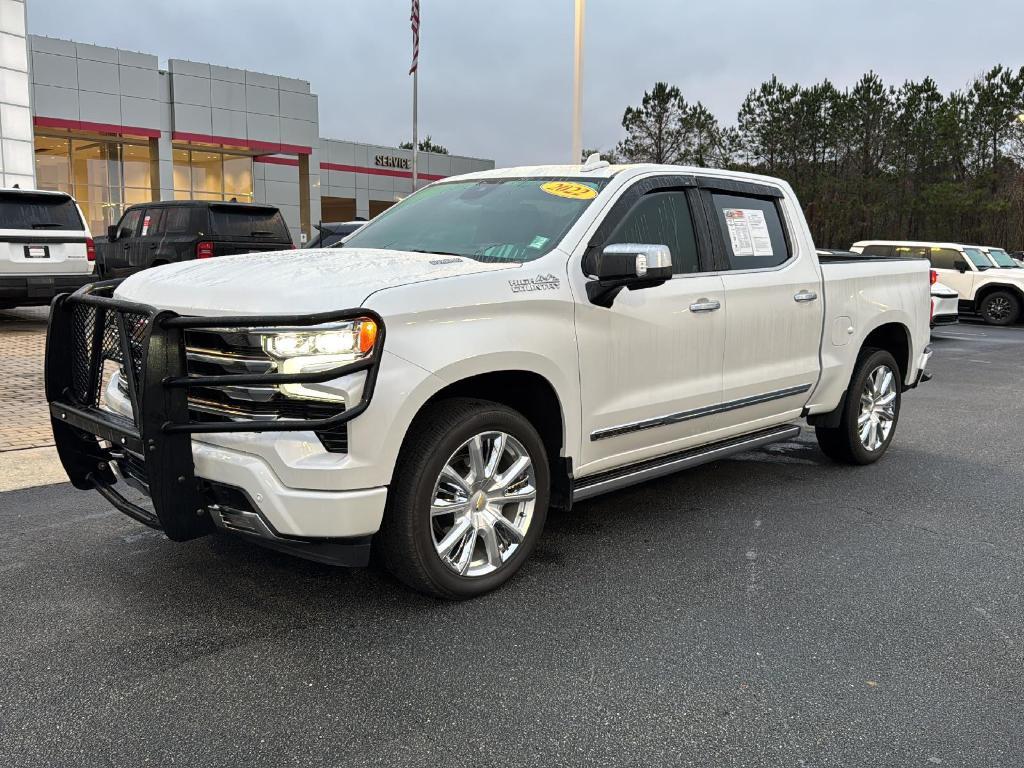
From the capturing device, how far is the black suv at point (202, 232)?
1369 centimetres

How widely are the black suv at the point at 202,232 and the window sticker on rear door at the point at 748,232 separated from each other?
9.69 metres

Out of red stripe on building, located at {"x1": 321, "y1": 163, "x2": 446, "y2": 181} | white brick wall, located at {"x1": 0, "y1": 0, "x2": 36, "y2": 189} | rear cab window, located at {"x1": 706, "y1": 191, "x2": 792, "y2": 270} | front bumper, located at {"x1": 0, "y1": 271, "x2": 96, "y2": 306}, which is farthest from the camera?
red stripe on building, located at {"x1": 321, "y1": 163, "x2": 446, "y2": 181}

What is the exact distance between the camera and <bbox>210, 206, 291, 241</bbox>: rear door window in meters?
13.9

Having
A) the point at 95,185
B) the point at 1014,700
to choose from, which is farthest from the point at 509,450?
the point at 95,185

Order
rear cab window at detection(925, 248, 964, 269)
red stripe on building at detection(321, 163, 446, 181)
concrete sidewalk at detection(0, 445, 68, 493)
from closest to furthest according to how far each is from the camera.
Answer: concrete sidewalk at detection(0, 445, 68, 493)
rear cab window at detection(925, 248, 964, 269)
red stripe on building at detection(321, 163, 446, 181)

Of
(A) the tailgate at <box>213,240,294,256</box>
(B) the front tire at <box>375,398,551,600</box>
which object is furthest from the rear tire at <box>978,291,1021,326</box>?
(B) the front tire at <box>375,398,551,600</box>

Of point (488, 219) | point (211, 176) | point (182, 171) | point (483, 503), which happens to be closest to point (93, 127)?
point (182, 171)

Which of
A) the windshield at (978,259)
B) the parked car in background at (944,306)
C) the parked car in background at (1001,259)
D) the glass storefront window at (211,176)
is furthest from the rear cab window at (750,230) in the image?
the glass storefront window at (211,176)

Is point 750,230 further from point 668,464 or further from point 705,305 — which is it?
point 668,464

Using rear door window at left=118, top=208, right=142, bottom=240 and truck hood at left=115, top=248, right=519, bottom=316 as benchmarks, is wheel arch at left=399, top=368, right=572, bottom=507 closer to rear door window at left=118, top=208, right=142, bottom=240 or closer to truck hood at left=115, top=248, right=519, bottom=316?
truck hood at left=115, top=248, right=519, bottom=316

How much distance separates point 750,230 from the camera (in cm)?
536

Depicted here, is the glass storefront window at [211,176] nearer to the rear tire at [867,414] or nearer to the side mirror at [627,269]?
the rear tire at [867,414]

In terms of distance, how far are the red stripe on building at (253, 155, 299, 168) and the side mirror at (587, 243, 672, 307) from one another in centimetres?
3869

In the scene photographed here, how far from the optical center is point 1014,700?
3.13 metres
